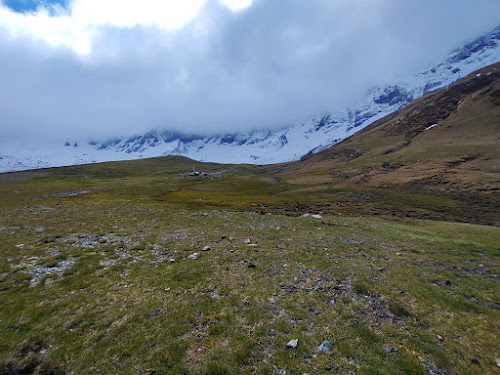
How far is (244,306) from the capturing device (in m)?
11.7

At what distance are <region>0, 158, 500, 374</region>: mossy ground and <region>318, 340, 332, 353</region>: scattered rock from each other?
0.23 metres

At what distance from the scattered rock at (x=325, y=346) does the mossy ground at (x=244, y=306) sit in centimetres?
23

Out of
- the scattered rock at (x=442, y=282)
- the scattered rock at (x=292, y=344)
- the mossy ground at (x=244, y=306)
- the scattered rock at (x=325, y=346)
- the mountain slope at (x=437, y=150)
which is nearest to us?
the mossy ground at (x=244, y=306)

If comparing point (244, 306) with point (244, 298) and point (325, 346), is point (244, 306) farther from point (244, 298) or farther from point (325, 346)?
point (325, 346)

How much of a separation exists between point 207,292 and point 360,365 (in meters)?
7.77

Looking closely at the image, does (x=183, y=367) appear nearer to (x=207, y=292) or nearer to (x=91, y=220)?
(x=207, y=292)

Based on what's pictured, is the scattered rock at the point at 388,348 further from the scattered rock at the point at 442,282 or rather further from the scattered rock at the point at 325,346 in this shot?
the scattered rock at the point at 442,282

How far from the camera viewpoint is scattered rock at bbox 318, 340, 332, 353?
893 centimetres

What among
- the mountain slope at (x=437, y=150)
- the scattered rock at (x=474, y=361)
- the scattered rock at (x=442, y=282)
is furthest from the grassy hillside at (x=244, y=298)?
the mountain slope at (x=437, y=150)

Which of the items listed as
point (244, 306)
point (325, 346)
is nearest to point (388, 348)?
point (325, 346)

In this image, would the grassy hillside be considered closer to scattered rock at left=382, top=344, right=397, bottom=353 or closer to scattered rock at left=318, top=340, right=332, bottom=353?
scattered rock at left=382, top=344, right=397, bottom=353

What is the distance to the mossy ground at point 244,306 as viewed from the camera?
334 inches

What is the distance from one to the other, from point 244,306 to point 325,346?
408 centimetres

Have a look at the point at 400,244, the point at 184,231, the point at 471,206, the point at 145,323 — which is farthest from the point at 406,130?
the point at 145,323
